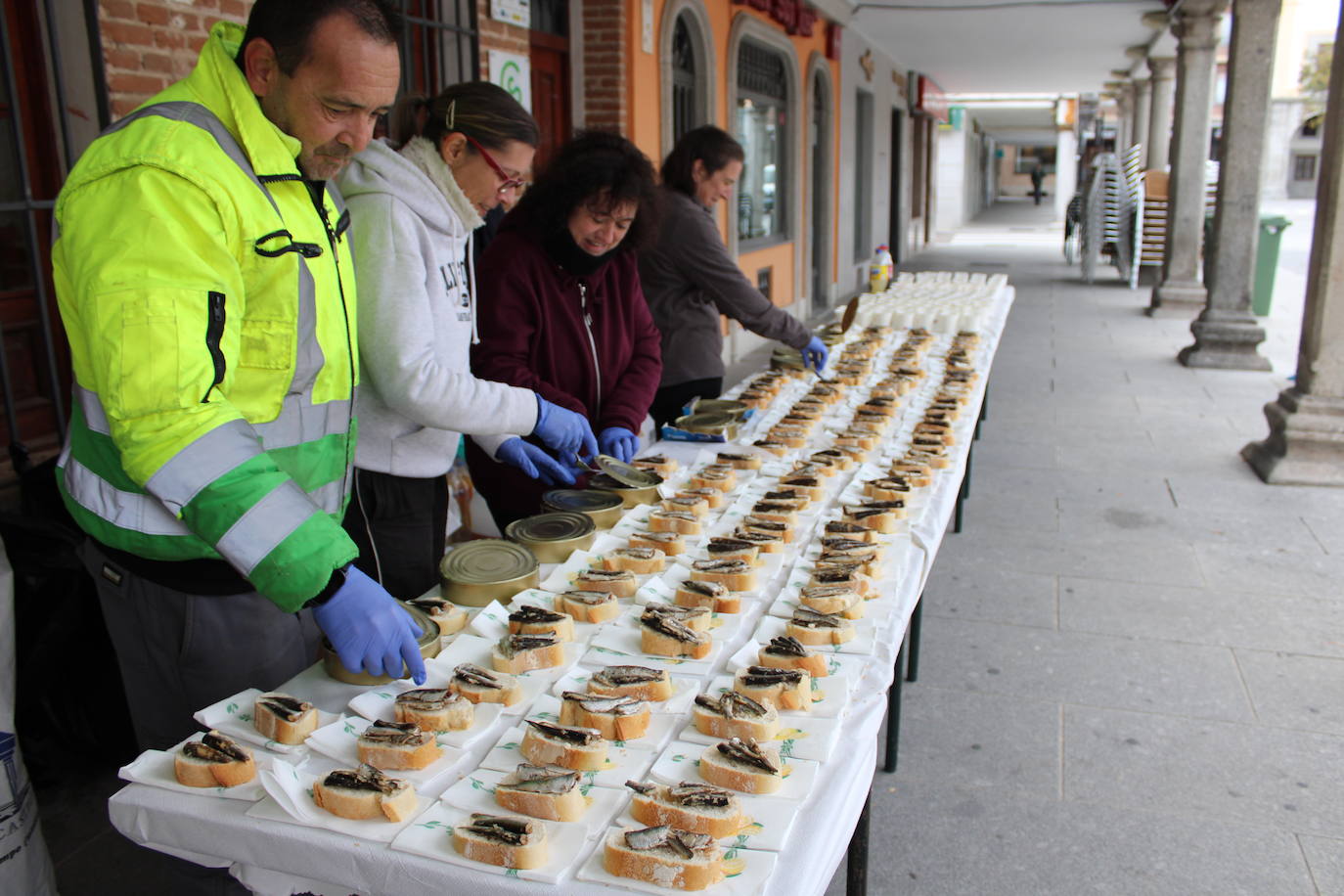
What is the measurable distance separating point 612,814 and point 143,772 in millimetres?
697

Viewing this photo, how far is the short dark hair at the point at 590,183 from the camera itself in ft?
9.29

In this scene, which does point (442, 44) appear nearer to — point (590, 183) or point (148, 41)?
point (148, 41)

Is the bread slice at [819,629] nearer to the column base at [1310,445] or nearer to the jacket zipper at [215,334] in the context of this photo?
the jacket zipper at [215,334]

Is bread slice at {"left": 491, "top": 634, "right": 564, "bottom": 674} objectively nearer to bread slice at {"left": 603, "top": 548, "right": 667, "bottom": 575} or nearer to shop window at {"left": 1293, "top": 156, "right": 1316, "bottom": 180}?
bread slice at {"left": 603, "top": 548, "right": 667, "bottom": 575}

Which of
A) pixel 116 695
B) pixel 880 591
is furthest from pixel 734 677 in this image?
pixel 116 695

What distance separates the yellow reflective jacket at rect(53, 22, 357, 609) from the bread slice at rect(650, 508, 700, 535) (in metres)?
0.94

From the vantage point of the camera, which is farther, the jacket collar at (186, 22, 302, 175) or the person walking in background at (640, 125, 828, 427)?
the person walking in background at (640, 125, 828, 427)

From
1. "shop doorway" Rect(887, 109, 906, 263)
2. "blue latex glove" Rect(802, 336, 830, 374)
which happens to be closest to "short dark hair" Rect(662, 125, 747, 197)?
"blue latex glove" Rect(802, 336, 830, 374)

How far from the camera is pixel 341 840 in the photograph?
142 centimetres

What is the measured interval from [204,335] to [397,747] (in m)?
0.66

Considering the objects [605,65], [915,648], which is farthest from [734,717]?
[605,65]

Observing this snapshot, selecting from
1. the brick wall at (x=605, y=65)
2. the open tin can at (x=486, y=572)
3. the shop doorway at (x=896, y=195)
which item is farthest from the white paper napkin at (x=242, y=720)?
the shop doorway at (x=896, y=195)

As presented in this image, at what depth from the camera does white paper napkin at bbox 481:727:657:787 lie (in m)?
1.55

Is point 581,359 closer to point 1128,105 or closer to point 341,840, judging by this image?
point 341,840
